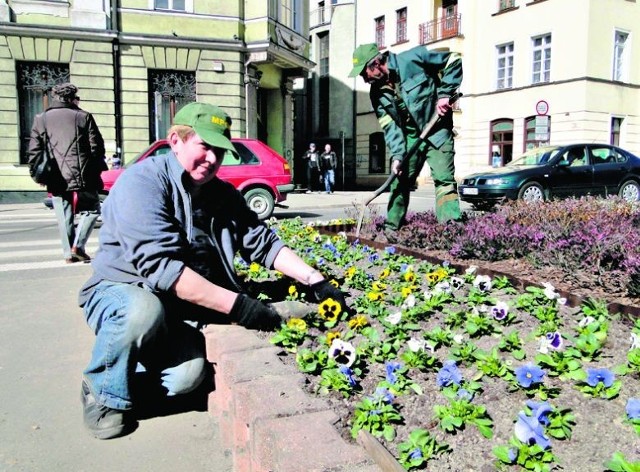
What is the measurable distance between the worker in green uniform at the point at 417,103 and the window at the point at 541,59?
2253cm

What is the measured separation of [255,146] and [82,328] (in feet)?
25.6

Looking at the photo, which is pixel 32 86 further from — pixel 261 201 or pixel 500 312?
pixel 500 312

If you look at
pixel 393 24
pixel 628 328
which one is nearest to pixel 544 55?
pixel 393 24

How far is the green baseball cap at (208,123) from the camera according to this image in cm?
264

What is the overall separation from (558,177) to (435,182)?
9.16 metres

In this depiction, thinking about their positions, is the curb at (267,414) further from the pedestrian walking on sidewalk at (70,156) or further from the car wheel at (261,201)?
the car wheel at (261,201)

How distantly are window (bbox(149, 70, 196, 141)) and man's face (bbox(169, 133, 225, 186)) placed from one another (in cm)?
1645

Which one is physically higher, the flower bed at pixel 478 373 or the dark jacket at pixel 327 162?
the dark jacket at pixel 327 162

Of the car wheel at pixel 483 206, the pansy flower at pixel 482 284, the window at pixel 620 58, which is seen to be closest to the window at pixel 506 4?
the window at pixel 620 58

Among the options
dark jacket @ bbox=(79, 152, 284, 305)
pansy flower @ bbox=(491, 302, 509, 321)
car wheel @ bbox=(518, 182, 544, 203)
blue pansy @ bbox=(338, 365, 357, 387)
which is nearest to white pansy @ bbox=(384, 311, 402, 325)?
pansy flower @ bbox=(491, 302, 509, 321)

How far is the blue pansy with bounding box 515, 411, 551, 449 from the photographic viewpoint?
5.66 ft

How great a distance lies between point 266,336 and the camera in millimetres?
2760

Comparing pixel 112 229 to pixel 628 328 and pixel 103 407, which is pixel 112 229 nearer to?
pixel 103 407

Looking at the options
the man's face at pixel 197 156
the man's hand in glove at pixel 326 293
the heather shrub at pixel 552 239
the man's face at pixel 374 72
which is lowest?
the man's hand in glove at pixel 326 293
